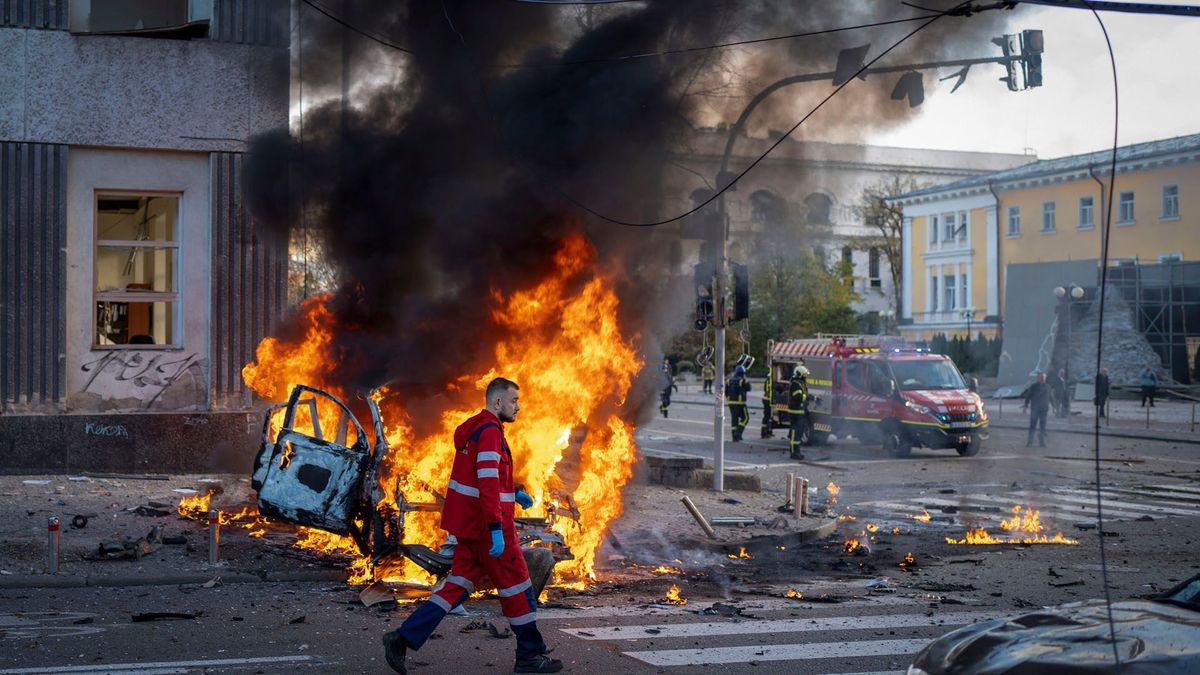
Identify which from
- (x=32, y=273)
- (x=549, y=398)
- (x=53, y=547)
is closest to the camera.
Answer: (x=53, y=547)

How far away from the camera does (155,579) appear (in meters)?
8.98

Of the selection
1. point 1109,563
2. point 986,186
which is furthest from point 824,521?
point 986,186

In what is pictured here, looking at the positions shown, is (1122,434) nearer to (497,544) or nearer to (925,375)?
(925,375)

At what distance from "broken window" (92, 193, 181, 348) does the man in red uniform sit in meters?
9.18

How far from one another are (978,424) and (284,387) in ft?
48.2

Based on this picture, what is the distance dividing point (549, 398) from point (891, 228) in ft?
179

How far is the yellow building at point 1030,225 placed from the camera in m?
41.8

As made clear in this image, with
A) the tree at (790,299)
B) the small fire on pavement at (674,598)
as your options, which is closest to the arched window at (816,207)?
the small fire on pavement at (674,598)

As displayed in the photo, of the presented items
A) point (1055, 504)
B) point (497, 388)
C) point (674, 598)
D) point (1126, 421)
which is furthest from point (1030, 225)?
point (497, 388)

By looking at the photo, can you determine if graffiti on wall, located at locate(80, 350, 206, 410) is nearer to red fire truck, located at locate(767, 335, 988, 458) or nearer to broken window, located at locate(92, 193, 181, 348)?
broken window, located at locate(92, 193, 181, 348)

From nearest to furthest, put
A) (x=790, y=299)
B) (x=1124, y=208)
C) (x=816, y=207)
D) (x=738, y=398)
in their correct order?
(x=816, y=207)
(x=738, y=398)
(x=1124, y=208)
(x=790, y=299)

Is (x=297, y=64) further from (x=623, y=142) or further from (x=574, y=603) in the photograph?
(x=574, y=603)

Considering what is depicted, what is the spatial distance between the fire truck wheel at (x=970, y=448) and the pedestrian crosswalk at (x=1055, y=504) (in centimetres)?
421

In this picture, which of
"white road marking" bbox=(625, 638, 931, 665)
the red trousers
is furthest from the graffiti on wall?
"white road marking" bbox=(625, 638, 931, 665)
